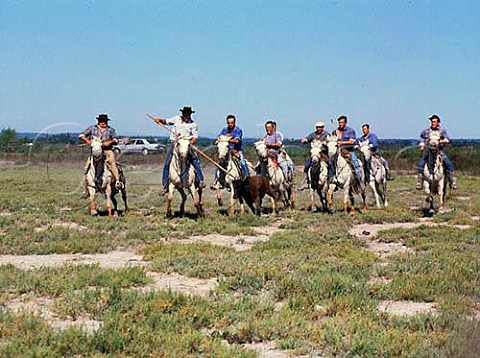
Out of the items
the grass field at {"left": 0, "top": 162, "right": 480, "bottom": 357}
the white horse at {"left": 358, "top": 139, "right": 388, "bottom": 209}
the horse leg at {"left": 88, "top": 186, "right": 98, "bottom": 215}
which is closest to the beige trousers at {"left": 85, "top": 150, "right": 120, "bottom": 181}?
the horse leg at {"left": 88, "top": 186, "right": 98, "bottom": 215}

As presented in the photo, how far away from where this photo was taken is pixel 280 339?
21.8ft

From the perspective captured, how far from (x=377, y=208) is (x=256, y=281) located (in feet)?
35.9

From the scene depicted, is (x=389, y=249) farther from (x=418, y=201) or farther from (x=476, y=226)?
(x=418, y=201)

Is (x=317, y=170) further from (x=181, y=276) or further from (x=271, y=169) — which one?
(x=181, y=276)

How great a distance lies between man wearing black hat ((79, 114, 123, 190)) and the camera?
16.0 meters

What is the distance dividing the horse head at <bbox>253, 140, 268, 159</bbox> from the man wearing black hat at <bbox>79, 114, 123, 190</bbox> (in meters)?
3.46

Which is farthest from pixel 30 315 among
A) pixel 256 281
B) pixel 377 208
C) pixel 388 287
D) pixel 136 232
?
pixel 377 208

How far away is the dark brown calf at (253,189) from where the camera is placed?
16.5 meters

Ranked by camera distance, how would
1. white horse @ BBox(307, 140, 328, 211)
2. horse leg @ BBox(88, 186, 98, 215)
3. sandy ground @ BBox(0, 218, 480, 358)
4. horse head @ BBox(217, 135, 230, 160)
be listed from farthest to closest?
white horse @ BBox(307, 140, 328, 211)
horse leg @ BBox(88, 186, 98, 215)
horse head @ BBox(217, 135, 230, 160)
sandy ground @ BBox(0, 218, 480, 358)

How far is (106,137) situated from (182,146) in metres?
2.26

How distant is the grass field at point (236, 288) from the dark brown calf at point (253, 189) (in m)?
1.04

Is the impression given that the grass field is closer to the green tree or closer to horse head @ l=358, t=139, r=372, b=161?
horse head @ l=358, t=139, r=372, b=161

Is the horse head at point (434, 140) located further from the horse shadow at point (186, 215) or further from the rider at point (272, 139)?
the horse shadow at point (186, 215)

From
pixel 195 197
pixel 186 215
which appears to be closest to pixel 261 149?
pixel 195 197
